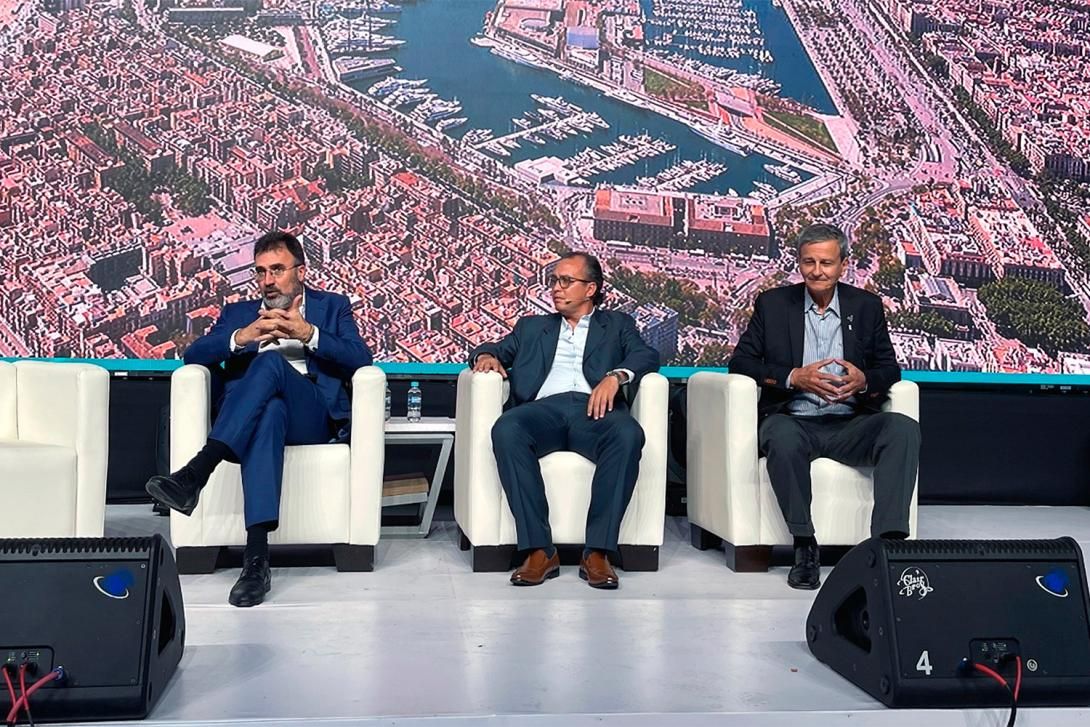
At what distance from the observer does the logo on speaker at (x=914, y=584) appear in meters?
2.21

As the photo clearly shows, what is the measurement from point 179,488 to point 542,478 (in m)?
1.00

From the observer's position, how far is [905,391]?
3695 mm

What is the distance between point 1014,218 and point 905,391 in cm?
169

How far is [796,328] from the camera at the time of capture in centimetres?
380

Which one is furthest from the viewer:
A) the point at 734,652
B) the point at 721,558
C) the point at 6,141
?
the point at 6,141

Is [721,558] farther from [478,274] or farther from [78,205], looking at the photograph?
[78,205]

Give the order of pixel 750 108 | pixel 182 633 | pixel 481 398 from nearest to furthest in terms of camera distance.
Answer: pixel 182 633 < pixel 481 398 < pixel 750 108

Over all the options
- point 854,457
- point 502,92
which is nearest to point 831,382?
→ point 854,457

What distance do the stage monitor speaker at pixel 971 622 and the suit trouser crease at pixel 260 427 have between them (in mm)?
1629

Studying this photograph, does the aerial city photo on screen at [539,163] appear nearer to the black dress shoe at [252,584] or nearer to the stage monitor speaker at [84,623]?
the black dress shoe at [252,584]

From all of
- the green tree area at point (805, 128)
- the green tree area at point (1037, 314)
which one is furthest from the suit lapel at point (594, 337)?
the green tree area at point (1037, 314)

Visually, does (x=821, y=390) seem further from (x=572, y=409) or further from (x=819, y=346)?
(x=572, y=409)

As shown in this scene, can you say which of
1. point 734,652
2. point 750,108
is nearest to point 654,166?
point 750,108

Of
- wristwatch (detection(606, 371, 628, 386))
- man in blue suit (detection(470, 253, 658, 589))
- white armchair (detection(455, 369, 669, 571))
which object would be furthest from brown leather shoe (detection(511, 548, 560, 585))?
wristwatch (detection(606, 371, 628, 386))
